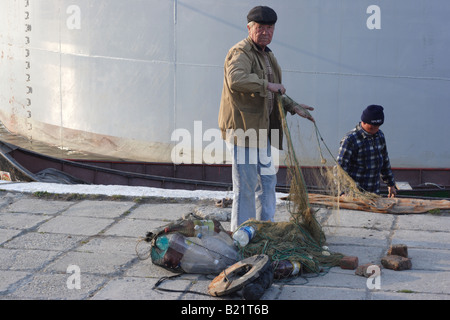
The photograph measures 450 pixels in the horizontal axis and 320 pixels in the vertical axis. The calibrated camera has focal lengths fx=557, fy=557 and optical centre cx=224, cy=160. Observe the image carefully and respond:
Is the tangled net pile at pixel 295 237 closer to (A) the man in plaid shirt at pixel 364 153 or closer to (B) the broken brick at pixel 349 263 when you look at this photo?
(B) the broken brick at pixel 349 263

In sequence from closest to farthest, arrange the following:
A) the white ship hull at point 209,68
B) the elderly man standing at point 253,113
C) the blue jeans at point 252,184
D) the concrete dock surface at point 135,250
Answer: the concrete dock surface at point 135,250 → the elderly man standing at point 253,113 → the blue jeans at point 252,184 → the white ship hull at point 209,68

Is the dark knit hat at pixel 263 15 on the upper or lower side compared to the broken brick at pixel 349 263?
upper

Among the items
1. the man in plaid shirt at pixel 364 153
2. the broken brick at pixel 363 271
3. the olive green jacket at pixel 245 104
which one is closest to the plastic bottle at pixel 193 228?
the olive green jacket at pixel 245 104

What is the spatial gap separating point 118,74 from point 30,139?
8.98 feet

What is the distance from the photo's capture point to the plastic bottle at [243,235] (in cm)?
430

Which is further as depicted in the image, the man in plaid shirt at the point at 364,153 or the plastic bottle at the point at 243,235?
the man in plaid shirt at the point at 364,153

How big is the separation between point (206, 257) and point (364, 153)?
7.72ft

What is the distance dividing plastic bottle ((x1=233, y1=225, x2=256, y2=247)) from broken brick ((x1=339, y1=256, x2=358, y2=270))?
718mm

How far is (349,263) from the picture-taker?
421cm

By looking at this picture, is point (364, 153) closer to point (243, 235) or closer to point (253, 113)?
point (253, 113)

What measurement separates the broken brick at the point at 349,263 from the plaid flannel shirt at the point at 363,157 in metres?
1.61

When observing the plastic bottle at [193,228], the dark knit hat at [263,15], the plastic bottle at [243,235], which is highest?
the dark knit hat at [263,15]
